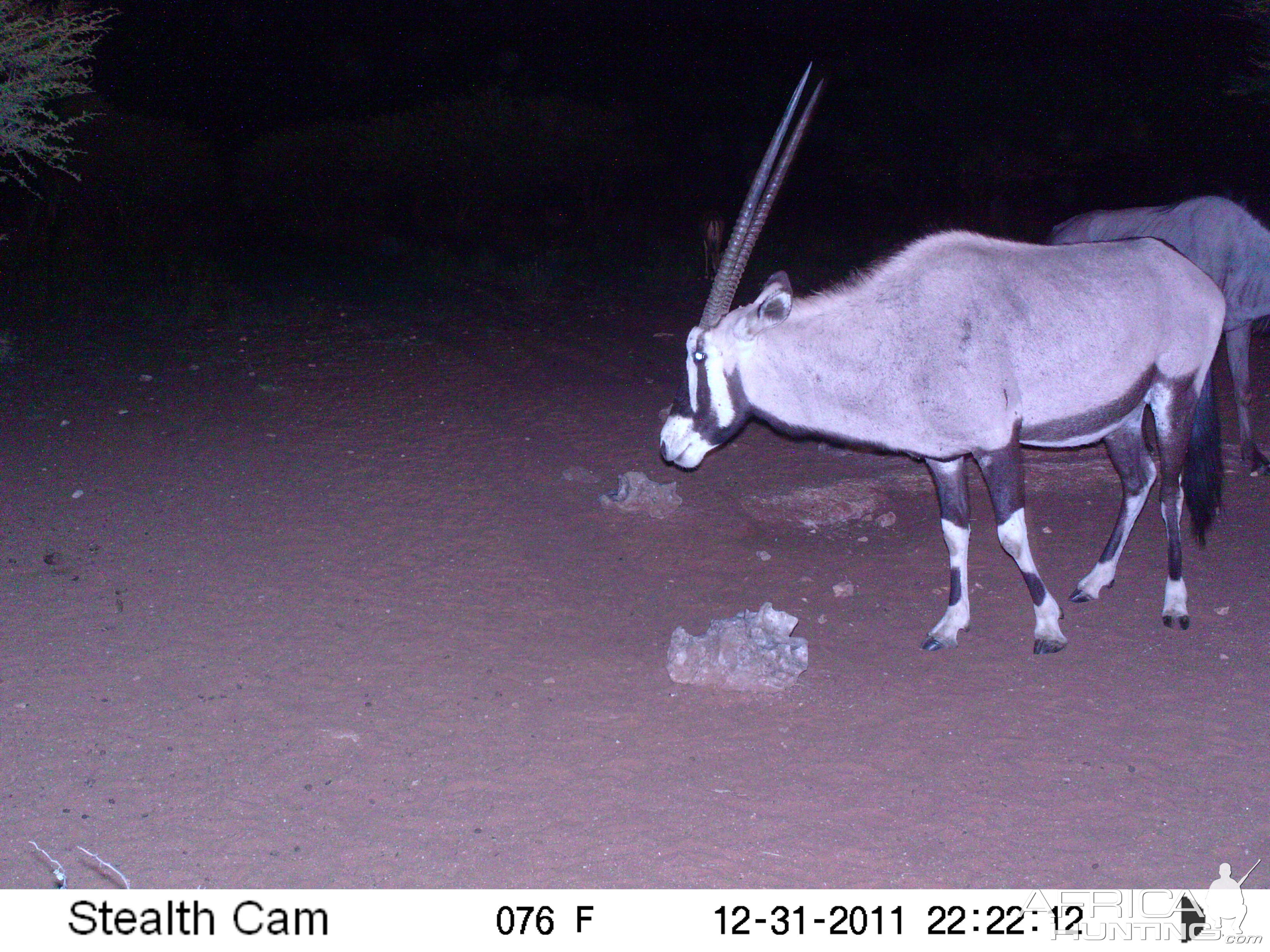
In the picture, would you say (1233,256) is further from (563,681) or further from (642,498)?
(563,681)

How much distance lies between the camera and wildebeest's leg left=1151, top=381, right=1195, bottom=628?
5707mm

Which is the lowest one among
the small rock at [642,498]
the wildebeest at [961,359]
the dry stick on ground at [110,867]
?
the small rock at [642,498]

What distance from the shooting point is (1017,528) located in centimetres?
541

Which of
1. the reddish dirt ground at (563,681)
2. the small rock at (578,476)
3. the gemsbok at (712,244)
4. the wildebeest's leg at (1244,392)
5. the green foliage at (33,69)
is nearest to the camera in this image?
the reddish dirt ground at (563,681)

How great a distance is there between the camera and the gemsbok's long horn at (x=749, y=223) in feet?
17.0

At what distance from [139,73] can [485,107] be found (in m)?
12.8

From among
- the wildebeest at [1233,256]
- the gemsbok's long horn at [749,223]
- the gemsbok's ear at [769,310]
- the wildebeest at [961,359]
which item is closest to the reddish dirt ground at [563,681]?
the wildebeest at [1233,256]

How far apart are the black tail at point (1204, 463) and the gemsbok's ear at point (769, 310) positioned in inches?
104

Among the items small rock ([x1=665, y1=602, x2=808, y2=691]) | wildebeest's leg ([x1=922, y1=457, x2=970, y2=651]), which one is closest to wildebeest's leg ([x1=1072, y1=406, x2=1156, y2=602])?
wildebeest's leg ([x1=922, y1=457, x2=970, y2=651])

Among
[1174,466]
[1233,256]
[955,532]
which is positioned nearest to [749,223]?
[955,532]

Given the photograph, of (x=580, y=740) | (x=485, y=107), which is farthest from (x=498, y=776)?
(x=485, y=107)

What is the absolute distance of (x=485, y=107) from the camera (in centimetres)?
3806

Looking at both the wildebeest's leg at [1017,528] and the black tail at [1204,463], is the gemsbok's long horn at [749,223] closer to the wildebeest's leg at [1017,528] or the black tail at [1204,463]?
the wildebeest's leg at [1017,528]

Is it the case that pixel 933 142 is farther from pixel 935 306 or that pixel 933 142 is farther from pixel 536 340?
pixel 935 306
